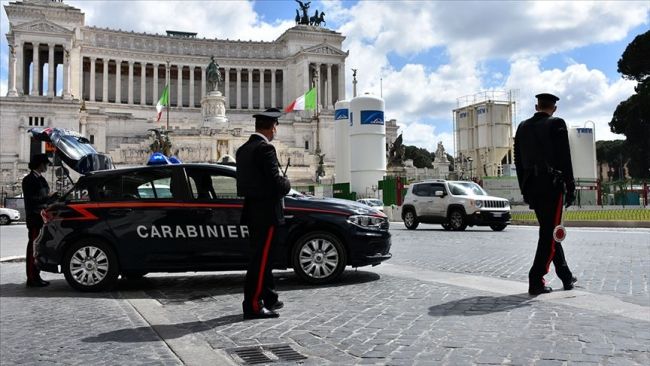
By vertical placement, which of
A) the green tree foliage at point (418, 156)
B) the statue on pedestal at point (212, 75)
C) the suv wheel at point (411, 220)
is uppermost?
the statue on pedestal at point (212, 75)

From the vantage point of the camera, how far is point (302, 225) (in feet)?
26.8

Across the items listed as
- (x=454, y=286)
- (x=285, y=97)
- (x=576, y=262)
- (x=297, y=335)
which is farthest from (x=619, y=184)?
(x=285, y=97)

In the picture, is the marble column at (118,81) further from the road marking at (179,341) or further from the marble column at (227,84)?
the road marking at (179,341)

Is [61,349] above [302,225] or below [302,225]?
below

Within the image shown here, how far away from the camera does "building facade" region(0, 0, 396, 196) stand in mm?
68375

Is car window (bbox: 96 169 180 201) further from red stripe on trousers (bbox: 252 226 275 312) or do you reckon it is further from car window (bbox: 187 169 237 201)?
red stripe on trousers (bbox: 252 226 275 312)

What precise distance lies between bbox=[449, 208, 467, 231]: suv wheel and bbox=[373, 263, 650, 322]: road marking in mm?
10698

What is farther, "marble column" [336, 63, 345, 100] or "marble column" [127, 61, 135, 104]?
"marble column" [336, 63, 345, 100]

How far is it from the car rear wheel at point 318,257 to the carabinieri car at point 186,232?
14 mm

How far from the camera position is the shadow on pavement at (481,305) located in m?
5.90

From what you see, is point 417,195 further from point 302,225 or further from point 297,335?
point 297,335

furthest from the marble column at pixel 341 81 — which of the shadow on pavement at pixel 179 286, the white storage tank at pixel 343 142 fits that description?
the shadow on pavement at pixel 179 286

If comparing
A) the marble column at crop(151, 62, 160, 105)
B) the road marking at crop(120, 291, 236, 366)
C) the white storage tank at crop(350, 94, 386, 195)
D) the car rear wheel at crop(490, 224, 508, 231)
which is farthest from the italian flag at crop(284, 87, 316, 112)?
the road marking at crop(120, 291, 236, 366)

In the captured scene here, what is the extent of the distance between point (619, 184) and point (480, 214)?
22005 millimetres
